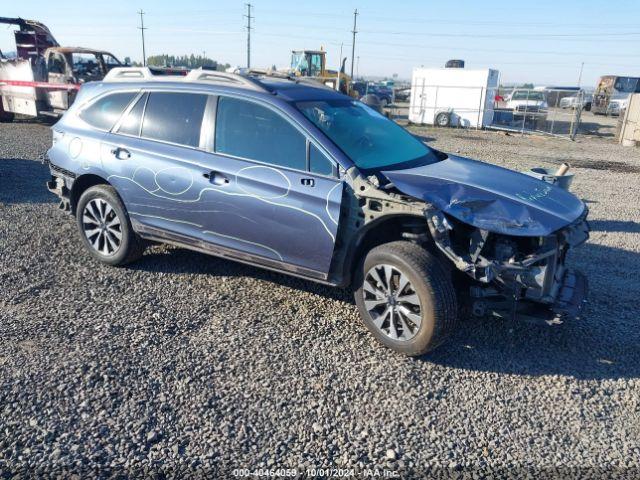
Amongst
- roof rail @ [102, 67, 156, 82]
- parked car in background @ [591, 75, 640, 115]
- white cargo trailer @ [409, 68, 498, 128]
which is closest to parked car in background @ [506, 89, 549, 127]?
white cargo trailer @ [409, 68, 498, 128]

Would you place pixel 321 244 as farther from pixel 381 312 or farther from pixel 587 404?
pixel 587 404

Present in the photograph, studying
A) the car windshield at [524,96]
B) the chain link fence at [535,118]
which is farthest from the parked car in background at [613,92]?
the chain link fence at [535,118]

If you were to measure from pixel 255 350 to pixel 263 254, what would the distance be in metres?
0.84

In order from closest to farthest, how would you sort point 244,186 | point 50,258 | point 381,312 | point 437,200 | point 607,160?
1. point 437,200
2. point 381,312
3. point 244,186
4. point 50,258
5. point 607,160

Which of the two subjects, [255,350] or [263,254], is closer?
[255,350]

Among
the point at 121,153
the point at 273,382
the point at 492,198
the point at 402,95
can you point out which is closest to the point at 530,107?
the point at 402,95

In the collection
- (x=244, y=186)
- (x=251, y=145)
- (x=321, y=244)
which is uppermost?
(x=251, y=145)

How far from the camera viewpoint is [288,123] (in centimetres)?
430

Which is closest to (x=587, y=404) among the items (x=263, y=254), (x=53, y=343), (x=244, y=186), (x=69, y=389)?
(x=263, y=254)

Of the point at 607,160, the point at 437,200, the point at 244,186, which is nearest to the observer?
the point at 437,200

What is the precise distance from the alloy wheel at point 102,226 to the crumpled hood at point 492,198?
278 cm

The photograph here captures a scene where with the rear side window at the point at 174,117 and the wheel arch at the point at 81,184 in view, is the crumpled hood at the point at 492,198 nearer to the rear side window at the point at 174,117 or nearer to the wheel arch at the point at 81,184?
the rear side window at the point at 174,117

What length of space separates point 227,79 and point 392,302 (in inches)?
99.7

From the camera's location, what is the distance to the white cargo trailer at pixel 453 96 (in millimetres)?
22312
